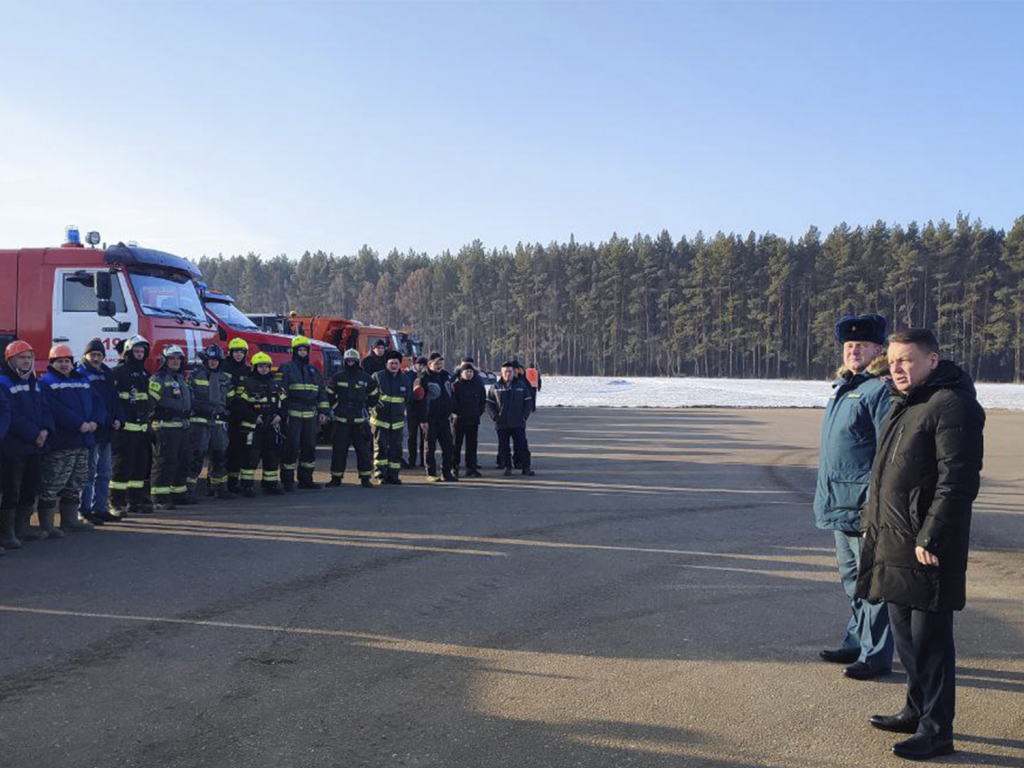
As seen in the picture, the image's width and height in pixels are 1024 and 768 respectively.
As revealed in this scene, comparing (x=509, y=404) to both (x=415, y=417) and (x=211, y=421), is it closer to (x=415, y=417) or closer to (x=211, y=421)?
(x=415, y=417)

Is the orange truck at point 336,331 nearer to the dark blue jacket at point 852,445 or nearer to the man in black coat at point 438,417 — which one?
the man in black coat at point 438,417

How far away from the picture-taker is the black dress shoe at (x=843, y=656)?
16.8 ft

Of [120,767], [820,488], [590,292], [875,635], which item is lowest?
[120,767]

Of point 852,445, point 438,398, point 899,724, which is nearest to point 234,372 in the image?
point 438,398

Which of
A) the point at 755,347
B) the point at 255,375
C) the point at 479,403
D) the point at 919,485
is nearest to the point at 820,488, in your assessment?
the point at 919,485

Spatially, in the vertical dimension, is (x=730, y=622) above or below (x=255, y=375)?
below

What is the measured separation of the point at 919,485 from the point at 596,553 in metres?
4.35

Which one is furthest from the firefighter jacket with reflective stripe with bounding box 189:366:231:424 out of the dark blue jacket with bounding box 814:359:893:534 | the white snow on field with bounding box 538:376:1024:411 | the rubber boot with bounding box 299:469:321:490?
the white snow on field with bounding box 538:376:1024:411

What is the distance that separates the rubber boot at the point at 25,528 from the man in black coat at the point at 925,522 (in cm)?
786

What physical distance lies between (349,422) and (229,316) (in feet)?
19.4

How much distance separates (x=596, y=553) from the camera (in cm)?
800

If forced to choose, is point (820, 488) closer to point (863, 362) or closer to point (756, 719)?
point (863, 362)

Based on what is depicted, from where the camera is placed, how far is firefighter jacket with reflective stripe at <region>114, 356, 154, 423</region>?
9984 mm

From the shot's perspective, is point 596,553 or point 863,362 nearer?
point 863,362
